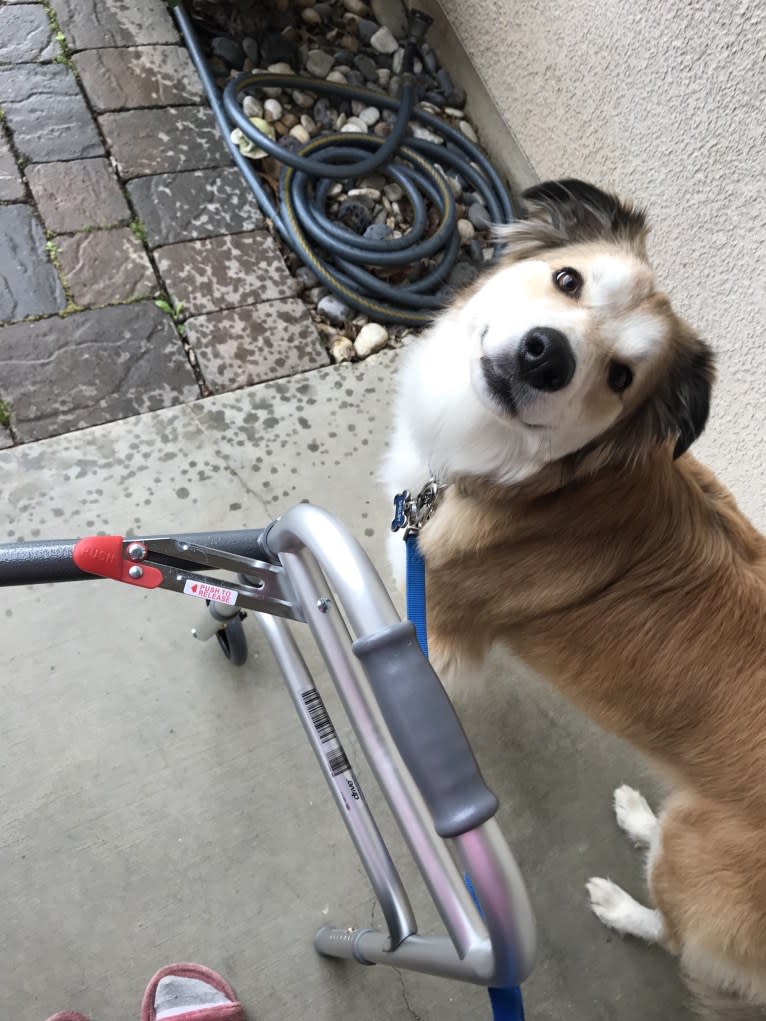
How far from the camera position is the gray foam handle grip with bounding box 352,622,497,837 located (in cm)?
61

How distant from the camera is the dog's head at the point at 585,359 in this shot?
4.29 ft

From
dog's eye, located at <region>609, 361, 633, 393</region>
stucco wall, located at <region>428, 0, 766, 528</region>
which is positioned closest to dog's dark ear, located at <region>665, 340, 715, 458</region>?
dog's eye, located at <region>609, 361, 633, 393</region>

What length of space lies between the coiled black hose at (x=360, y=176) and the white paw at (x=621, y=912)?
203 centimetres

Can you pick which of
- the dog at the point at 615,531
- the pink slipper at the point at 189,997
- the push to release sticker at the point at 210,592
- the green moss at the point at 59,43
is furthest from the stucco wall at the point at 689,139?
the pink slipper at the point at 189,997

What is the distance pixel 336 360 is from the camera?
8.69 feet

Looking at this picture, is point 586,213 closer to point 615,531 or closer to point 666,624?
point 615,531

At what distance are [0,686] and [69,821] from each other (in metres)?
0.41

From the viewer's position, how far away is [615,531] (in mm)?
1530

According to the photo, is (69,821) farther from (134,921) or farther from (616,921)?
(616,921)

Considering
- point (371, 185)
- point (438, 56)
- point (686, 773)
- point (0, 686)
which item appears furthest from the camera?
point (438, 56)

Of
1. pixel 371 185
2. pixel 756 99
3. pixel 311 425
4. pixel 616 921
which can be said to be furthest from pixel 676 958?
pixel 371 185

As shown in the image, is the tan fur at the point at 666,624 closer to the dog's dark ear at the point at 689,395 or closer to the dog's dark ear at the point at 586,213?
the dog's dark ear at the point at 689,395

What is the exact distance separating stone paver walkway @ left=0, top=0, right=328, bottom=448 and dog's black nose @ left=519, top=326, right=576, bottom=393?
1400 millimetres

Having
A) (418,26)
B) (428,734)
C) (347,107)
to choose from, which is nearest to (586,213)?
(428,734)
